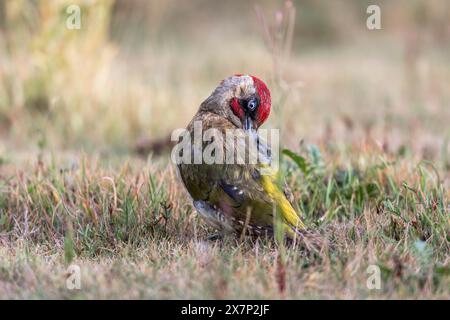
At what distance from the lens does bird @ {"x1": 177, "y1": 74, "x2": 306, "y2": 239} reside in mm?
3311

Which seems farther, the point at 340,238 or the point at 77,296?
the point at 340,238

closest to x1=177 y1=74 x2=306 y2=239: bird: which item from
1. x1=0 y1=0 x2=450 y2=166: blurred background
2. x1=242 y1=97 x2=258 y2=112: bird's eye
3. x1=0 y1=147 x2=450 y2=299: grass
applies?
x1=242 y1=97 x2=258 y2=112: bird's eye

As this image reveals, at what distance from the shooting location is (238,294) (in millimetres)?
2865

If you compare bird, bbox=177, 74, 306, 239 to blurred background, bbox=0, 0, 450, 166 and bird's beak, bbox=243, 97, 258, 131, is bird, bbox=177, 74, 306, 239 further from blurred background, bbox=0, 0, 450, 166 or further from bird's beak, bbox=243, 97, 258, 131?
blurred background, bbox=0, 0, 450, 166

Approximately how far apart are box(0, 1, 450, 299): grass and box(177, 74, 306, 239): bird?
0.10 meters

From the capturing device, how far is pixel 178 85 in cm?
901

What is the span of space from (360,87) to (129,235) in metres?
6.50

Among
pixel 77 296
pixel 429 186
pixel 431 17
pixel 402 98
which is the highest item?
pixel 431 17

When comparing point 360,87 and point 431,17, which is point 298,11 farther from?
point 360,87

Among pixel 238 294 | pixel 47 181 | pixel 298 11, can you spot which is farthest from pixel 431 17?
pixel 238 294

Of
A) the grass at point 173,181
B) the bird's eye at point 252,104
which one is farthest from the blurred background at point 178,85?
the bird's eye at point 252,104

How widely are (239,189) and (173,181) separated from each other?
0.95 meters

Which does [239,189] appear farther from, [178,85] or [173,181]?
[178,85]

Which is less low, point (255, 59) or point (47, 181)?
point (255, 59)
